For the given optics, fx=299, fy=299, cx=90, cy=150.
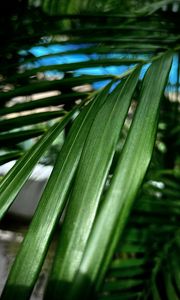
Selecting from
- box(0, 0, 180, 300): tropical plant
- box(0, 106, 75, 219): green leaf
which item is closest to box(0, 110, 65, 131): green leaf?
box(0, 0, 180, 300): tropical plant

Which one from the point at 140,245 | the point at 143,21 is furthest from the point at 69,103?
the point at 140,245

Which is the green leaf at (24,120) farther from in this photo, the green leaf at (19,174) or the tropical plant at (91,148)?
the green leaf at (19,174)

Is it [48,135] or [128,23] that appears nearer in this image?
[48,135]

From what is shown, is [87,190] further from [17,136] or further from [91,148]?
[17,136]

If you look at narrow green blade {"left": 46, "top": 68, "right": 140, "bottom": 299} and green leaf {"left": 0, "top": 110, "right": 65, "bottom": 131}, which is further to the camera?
green leaf {"left": 0, "top": 110, "right": 65, "bottom": 131}

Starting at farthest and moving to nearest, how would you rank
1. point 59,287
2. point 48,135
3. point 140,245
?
point 140,245 < point 48,135 < point 59,287

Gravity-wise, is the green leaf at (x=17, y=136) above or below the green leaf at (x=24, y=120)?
below

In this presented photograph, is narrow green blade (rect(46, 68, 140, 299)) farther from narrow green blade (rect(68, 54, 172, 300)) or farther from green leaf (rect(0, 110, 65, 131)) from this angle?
green leaf (rect(0, 110, 65, 131))

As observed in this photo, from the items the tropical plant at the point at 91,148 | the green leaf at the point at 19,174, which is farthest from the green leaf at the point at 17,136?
the green leaf at the point at 19,174

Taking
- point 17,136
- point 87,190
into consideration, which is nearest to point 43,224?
point 87,190

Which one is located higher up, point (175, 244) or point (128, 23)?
point (128, 23)

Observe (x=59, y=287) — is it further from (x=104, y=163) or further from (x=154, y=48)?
(x=154, y=48)
